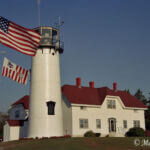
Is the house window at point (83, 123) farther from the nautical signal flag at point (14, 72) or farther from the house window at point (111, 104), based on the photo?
the nautical signal flag at point (14, 72)

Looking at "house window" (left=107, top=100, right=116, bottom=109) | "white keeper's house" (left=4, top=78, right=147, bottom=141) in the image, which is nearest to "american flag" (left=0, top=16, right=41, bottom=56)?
"white keeper's house" (left=4, top=78, right=147, bottom=141)

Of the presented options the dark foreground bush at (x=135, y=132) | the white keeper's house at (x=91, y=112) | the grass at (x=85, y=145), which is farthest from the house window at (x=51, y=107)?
the dark foreground bush at (x=135, y=132)

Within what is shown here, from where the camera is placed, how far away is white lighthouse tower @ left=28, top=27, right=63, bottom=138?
113ft

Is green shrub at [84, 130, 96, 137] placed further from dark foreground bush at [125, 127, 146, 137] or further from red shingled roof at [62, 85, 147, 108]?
dark foreground bush at [125, 127, 146, 137]

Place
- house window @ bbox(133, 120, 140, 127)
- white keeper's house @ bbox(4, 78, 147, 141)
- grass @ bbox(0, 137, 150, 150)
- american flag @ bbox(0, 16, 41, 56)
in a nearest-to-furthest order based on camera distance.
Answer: american flag @ bbox(0, 16, 41, 56), grass @ bbox(0, 137, 150, 150), white keeper's house @ bbox(4, 78, 147, 141), house window @ bbox(133, 120, 140, 127)

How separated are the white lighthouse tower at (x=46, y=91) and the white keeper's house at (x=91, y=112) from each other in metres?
4.97

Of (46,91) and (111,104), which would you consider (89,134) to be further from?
(46,91)

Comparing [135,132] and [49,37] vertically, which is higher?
[49,37]

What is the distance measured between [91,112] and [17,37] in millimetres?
18706

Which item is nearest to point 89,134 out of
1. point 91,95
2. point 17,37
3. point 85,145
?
point 91,95

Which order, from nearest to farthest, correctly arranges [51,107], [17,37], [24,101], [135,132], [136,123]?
[17,37]
[51,107]
[135,132]
[136,123]
[24,101]

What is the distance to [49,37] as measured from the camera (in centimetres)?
3647

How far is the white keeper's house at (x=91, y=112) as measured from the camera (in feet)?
133

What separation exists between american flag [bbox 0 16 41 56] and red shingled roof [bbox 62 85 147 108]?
14.1m
